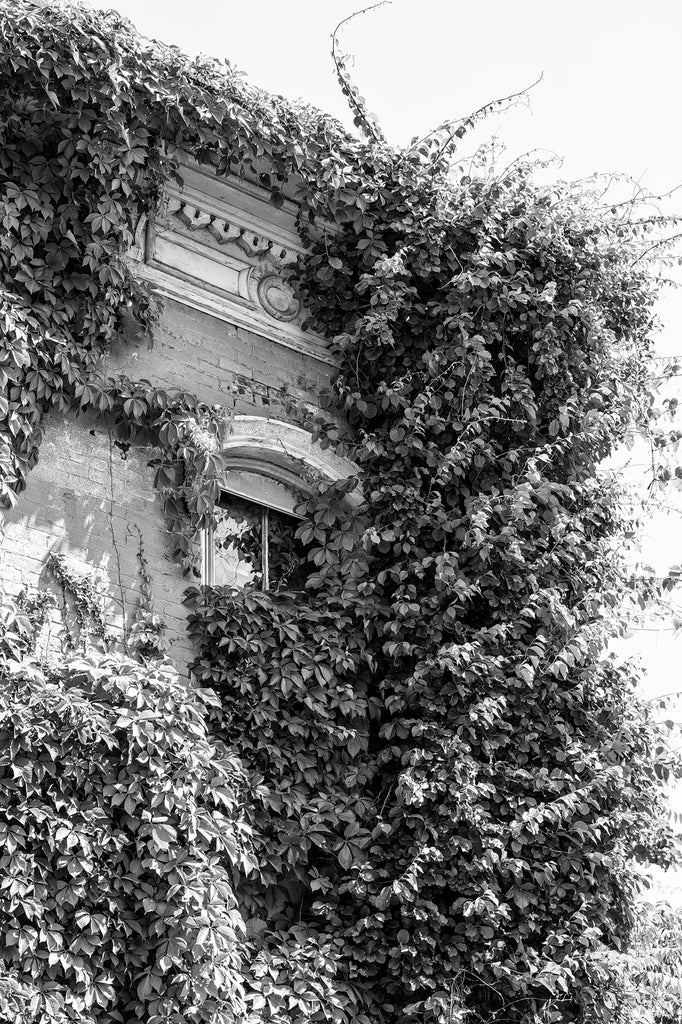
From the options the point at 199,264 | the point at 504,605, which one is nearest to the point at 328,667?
the point at 504,605

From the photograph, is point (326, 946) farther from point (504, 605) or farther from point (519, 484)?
point (519, 484)

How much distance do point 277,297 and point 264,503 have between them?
1413 mm

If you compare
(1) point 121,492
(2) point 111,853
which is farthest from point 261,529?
(2) point 111,853

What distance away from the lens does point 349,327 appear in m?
10.9

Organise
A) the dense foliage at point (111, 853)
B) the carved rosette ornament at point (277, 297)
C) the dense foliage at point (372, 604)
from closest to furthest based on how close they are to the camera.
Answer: the dense foliage at point (111, 853) < the dense foliage at point (372, 604) < the carved rosette ornament at point (277, 297)

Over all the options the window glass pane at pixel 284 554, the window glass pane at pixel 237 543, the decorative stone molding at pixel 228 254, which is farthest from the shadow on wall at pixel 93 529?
the decorative stone molding at pixel 228 254

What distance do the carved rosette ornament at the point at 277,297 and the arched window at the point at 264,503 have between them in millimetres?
855

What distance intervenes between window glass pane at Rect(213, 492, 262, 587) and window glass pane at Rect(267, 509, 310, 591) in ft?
0.26

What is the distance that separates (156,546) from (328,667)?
124cm

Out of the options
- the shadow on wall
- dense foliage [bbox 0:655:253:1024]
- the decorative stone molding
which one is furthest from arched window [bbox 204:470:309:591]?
dense foliage [bbox 0:655:253:1024]

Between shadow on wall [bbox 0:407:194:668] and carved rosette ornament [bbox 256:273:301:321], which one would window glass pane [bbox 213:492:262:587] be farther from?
carved rosette ornament [bbox 256:273:301:321]

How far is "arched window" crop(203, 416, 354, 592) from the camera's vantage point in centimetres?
1023

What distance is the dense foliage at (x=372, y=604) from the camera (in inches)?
335

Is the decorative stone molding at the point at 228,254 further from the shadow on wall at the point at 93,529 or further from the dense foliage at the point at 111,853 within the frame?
the dense foliage at the point at 111,853
